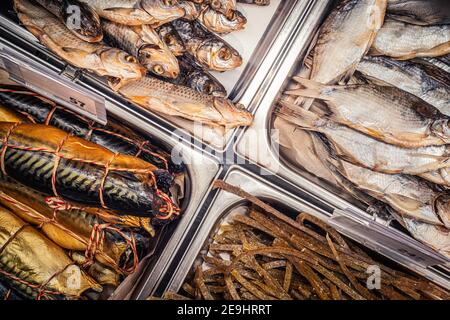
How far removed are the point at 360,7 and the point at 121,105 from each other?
1691 mm

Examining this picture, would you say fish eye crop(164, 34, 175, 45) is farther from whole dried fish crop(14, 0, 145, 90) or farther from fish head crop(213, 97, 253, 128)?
fish head crop(213, 97, 253, 128)

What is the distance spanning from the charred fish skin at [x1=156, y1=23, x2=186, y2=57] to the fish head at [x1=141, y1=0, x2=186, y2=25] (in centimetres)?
18

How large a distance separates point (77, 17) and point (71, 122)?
63 centimetres

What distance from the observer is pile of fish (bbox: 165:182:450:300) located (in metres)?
2.40

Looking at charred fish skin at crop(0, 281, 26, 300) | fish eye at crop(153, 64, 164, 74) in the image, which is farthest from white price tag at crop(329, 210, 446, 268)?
charred fish skin at crop(0, 281, 26, 300)

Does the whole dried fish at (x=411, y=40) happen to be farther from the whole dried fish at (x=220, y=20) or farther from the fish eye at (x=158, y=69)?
the fish eye at (x=158, y=69)

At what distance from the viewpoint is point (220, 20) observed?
7.97 ft

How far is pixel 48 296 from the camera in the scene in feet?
7.10

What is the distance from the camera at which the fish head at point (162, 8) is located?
2.11 metres

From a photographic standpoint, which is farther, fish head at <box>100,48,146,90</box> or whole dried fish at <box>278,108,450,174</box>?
whole dried fish at <box>278,108,450,174</box>

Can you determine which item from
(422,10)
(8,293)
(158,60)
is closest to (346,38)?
(422,10)
